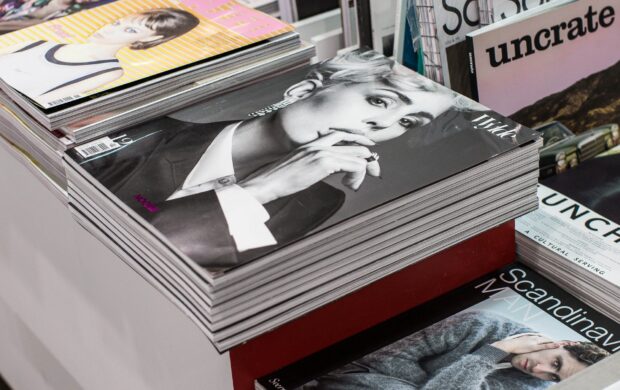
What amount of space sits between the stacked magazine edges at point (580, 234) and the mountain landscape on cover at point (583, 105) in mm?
84

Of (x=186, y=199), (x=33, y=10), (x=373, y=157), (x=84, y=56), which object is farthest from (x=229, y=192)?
(x=33, y=10)

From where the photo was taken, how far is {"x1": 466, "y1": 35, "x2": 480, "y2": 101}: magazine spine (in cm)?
115

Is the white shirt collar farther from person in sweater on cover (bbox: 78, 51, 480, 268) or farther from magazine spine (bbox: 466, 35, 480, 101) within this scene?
magazine spine (bbox: 466, 35, 480, 101)

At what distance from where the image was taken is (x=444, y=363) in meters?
0.96

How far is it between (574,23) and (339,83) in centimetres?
35

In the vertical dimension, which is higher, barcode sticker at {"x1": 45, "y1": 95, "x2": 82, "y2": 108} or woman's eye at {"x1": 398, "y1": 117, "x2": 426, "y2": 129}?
barcode sticker at {"x1": 45, "y1": 95, "x2": 82, "y2": 108}

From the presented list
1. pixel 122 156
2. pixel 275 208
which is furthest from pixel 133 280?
pixel 275 208

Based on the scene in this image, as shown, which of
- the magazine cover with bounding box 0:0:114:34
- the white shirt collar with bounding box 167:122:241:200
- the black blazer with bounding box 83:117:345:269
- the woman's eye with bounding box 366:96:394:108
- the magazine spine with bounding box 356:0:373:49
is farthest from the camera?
the magazine cover with bounding box 0:0:114:34

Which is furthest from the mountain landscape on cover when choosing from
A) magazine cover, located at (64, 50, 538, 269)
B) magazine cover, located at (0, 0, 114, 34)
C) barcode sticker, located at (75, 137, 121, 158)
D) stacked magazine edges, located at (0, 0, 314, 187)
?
magazine cover, located at (0, 0, 114, 34)

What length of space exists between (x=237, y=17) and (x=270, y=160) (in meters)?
0.36

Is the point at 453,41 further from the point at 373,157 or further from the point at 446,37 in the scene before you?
the point at 373,157

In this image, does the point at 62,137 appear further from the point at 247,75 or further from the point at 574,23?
the point at 574,23

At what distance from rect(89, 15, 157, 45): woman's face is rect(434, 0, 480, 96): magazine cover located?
0.39 meters

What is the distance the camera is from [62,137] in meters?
1.09
